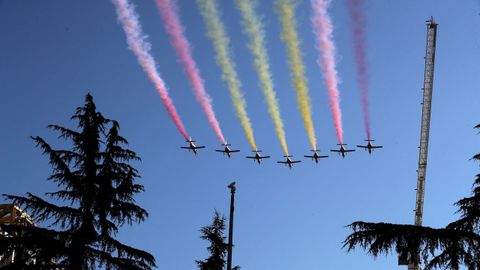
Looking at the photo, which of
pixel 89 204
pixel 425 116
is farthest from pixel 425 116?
pixel 89 204

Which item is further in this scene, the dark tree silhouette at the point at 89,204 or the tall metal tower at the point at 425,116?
the tall metal tower at the point at 425,116

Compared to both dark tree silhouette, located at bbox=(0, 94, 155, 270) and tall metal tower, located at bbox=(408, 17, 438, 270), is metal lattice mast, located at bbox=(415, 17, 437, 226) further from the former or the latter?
dark tree silhouette, located at bbox=(0, 94, 155, 270)

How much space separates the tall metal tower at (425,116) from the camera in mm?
56294

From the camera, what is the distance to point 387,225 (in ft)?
55.9

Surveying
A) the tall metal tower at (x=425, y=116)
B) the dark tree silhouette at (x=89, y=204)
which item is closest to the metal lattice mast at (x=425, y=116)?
the tall metal tower at (x=425, y=116)

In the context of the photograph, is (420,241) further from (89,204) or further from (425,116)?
(425,116)

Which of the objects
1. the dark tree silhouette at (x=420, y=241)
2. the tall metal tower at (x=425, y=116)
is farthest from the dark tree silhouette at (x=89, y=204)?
the tall metal tower at (x=425, y=116)

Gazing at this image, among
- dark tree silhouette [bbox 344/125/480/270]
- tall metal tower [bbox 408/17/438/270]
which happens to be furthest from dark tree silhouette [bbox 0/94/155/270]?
tall metal tower [bbox 408/17/438/270]

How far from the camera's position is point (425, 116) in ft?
192

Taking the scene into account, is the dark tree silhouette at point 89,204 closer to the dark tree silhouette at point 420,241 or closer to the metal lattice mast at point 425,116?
the dark tree silhouette at point 420,241

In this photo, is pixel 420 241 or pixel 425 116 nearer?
pixel 420 241

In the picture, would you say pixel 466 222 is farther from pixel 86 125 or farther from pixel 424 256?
pixel 86 125

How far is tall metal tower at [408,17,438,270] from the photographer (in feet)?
185

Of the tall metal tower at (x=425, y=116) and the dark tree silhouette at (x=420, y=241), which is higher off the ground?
the tall metal tower at (x=425, y=116)
